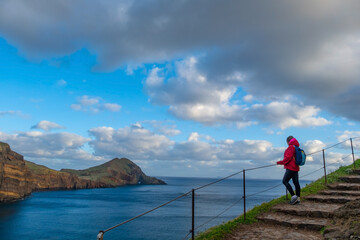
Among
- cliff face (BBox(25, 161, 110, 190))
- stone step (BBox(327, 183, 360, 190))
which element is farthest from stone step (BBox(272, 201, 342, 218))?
cliff face (BBox(25, 161, 110, 190))

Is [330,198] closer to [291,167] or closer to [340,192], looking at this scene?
[340,192]

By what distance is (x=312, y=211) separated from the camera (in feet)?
24.0

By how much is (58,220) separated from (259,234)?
62.3 m

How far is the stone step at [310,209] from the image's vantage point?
7160 millimetres

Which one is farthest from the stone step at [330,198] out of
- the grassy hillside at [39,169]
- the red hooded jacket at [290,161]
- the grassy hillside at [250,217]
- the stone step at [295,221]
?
the grassy hillside at [39,169]

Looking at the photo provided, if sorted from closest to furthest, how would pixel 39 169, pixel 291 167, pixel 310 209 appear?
pixel 310 209 < pixel 291 167 < pixel 39 169

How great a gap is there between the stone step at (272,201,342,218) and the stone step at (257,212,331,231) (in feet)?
0.61

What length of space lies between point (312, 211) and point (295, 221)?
91 centimetres

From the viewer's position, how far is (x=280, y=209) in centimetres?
795

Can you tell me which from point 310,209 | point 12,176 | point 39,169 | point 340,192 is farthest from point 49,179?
point 310,209

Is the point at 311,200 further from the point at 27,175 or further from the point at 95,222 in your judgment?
the point at 27,175

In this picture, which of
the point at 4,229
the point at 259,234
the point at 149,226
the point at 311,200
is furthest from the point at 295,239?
the point at 4,229

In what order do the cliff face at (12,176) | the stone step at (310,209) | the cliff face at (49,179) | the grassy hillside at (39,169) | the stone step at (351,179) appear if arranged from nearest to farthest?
the stone step at (310,209) < the stone step at (351,179) < the cliff face at (12,176) < the cliff face at (49,179) < the grassy hillside at (39,169)

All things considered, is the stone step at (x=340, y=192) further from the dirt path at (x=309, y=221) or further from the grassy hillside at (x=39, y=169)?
the grassy hillside at (x=39, y=169)
